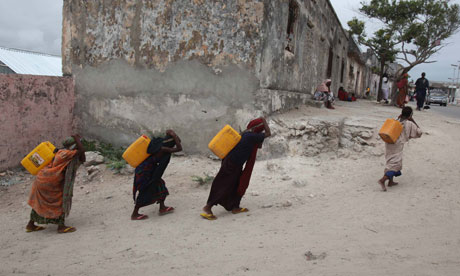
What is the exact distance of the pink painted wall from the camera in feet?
20.4

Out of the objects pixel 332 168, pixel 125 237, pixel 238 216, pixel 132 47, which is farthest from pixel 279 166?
pixel 132 47

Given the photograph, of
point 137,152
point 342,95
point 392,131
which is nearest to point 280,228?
point 137,152

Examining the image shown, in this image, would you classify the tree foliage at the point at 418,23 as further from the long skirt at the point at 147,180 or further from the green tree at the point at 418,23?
the long skirt at the point at 147,180

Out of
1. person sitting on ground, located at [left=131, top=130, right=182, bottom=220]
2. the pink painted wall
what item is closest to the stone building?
the pink painted wall

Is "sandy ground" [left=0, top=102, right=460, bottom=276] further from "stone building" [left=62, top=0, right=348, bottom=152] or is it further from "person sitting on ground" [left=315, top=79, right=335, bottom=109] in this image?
"person sitting on ground" [left=315, top=79, right=335, bottom=109]

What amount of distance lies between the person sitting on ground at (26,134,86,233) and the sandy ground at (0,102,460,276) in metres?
0.27

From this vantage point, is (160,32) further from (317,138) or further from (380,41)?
(380,41)

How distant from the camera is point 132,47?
689 centimetres

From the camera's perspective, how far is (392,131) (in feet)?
14.0

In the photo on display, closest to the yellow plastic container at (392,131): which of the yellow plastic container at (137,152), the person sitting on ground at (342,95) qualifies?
the yellow plastic container at (137,152)

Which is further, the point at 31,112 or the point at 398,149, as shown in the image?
the point at 31,112

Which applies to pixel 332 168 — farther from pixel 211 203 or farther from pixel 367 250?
pixel 367 250

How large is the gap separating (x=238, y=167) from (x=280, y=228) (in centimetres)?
85

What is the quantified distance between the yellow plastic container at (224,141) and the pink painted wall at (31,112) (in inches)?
180
